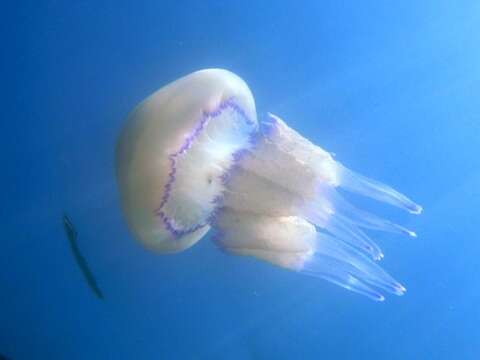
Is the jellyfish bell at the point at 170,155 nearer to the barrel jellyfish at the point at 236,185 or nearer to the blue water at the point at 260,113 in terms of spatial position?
the barrel jellyfish at the point at 236,185

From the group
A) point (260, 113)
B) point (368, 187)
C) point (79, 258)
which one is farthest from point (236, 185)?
point (79, 258)

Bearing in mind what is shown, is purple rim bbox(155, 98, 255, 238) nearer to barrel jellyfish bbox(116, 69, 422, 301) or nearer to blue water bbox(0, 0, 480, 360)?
barrel jellyfish bbox(116, 69, 422, 301)

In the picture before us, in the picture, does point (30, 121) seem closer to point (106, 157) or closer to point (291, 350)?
point (106, 157)

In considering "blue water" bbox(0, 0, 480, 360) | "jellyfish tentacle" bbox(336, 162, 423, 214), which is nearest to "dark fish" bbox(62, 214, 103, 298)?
"blue water" bbox(0, 0, 480, 360)

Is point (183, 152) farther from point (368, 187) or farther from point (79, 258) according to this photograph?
point (79, 258)

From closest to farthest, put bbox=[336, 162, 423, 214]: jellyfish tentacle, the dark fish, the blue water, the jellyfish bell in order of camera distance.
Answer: the jellyfish bell
bbox=[336, 162, 423, 214]: jellyfish tentacle
the blue water
the dark fish

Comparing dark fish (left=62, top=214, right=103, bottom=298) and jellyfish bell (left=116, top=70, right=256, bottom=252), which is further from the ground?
jellyfish bell (left=116, top=70, right=256, bottom=252)
